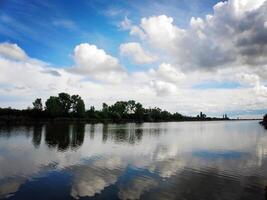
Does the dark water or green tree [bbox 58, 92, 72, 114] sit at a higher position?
green tree [bbox 58, 92, 72, 114]

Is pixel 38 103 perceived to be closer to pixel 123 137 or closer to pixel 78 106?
pixel 78 106

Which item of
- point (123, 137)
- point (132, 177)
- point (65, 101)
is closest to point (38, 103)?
point (65, 101)

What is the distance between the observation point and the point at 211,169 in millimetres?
29922

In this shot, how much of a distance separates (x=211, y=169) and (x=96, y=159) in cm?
1465

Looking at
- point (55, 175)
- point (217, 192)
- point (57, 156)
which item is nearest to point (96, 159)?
point (57, 156)

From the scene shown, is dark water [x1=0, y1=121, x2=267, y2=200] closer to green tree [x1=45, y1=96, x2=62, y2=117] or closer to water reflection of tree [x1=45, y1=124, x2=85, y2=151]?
water reflection of tree [x1=45, y1=124, x2=85, y2=151]

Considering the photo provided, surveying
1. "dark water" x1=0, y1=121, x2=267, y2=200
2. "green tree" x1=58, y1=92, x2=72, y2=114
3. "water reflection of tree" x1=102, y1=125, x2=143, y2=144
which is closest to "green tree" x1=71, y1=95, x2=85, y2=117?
"green tree" x1=58, y1=92, x2=72, y2=114

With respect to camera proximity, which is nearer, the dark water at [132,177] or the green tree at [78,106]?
the dark water at [132,177]

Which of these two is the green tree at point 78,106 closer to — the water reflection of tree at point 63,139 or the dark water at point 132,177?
the water reflection of tree at point 63,139

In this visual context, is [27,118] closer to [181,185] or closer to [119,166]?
[119,166]

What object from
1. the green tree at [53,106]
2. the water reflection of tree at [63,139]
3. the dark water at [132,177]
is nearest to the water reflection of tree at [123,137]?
the water reflection of tree at [63,139]

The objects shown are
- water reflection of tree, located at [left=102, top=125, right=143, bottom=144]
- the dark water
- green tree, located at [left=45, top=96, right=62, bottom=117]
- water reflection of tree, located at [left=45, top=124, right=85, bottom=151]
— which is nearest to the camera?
the dark water

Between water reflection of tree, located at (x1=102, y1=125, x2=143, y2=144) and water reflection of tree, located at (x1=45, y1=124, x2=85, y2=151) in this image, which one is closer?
water reflection of tree, located at (x1=45, y1=124, x2=85, y2=151)

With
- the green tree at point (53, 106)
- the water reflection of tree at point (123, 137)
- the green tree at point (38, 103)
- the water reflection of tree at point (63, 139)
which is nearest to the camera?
the water reflection of tree at point (63, 139)
